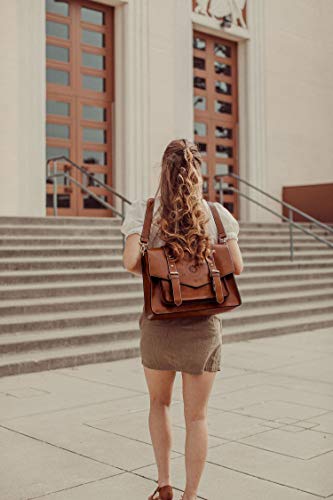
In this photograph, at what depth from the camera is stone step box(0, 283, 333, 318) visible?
7707mm

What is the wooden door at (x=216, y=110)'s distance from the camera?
1587 centimetres

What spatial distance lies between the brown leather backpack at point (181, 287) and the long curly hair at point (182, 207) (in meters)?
0.04

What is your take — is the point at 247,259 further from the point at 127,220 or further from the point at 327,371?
the point at 127,220

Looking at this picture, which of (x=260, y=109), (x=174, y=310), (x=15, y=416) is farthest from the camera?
(x=260, y=109)

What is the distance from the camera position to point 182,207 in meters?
2.95

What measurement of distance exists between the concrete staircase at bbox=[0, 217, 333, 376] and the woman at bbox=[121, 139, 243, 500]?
146 inches

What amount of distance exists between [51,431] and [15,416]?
1.65 feet

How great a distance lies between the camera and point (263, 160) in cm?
1670

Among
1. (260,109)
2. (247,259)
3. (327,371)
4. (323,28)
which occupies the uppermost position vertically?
(323,28)

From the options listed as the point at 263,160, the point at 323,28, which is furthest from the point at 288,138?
the point at 323,28

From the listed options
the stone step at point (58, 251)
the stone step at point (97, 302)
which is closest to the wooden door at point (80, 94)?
the stone step at point (58, 251)

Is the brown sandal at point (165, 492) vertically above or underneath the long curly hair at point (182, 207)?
underneath

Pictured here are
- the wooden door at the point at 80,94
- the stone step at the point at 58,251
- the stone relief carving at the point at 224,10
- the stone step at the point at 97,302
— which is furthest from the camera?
the stone relief carving at the point at 224,10

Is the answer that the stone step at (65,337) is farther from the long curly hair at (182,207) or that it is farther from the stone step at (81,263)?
the long curly hair at (182,207)
